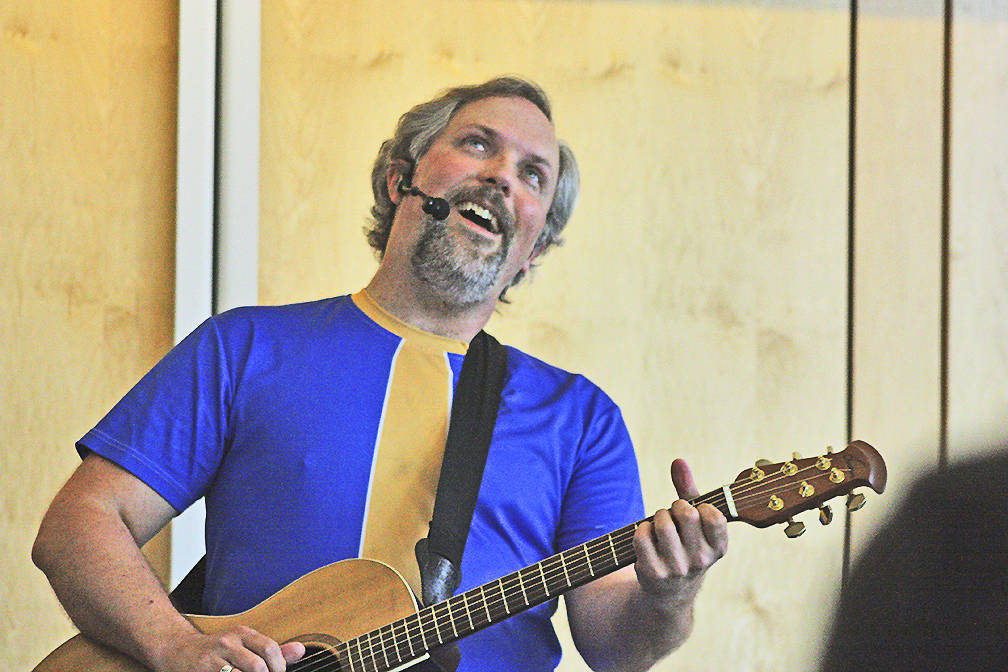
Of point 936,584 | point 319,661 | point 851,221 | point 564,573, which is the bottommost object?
point 936,584

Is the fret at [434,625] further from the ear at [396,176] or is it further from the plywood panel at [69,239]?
the plywood panel at [69,239]

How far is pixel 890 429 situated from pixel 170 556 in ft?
4.32

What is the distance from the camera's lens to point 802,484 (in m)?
1.37

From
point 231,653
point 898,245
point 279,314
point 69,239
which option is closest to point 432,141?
point 279,314

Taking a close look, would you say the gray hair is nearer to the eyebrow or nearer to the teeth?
the eyebrow

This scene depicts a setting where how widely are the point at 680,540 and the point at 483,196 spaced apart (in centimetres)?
72

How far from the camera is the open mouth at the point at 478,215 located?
1889 millimetres

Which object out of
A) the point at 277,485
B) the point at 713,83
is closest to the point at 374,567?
the point at 277,485

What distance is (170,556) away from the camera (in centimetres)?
222

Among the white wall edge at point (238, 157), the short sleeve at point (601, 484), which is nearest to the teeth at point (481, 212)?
the short sleeve at point (601, 484)

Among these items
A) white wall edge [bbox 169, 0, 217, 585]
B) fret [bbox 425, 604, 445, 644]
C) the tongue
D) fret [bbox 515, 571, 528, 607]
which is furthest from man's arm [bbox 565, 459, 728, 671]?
white wall edge [bbox 169, 0, 217, 585]

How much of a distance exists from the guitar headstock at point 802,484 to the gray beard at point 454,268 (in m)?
0.62

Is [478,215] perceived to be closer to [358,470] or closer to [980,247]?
[358,470]

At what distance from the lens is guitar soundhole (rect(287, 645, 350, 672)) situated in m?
1.43
